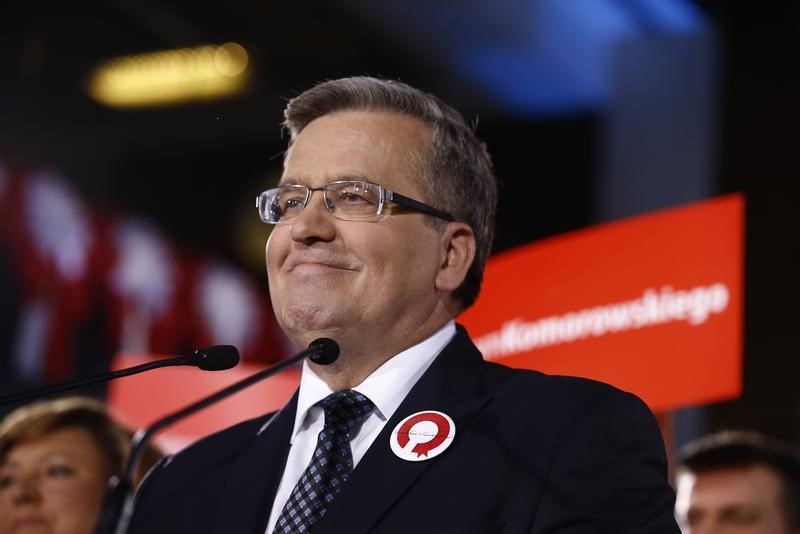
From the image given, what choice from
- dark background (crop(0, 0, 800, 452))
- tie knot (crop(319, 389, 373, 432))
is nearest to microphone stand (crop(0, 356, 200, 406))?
tie knot (crop(319, 389, 373, 432))

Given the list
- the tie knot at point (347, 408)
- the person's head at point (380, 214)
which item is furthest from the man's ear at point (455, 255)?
the tie knot at point (347, 408)

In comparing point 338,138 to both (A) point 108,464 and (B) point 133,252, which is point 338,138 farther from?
(B) point 133,252

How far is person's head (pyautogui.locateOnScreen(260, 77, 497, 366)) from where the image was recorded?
5.73 ft

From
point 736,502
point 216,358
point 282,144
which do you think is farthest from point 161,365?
point 736,502

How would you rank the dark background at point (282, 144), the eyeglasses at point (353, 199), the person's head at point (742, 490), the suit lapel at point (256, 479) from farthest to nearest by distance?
the dark background at point (282, 144) < the person's head at point (742, 490) < the eyeglasses at point (353, 199) < the suit lapel at point (256, 479)

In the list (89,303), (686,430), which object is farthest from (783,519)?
(89,303)

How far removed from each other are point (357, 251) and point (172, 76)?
4.95 metres

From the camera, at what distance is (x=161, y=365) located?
1422 mm

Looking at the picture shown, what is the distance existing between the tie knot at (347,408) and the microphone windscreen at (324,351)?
109 mm

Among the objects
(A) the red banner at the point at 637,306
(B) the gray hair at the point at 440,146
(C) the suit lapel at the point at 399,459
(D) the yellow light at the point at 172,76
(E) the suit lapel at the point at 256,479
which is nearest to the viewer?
(C) the suit lapel at the point at 399,459

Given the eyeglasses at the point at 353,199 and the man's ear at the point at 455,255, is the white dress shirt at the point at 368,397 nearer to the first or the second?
the man's ear at the point at 455,255

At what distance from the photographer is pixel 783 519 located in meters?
2.92

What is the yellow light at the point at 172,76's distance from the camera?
6266 millimetres

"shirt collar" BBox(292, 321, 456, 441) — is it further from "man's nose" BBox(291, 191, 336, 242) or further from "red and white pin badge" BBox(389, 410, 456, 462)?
"man's nose" BBox(291, 191, 336, 242)
